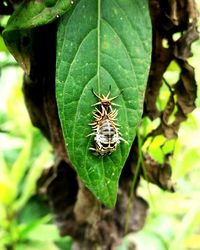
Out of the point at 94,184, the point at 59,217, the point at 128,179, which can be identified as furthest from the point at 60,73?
the point at 59,217

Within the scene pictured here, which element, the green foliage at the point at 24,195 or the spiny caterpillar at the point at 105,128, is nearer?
the spiny caterpillar at the point at 105,128

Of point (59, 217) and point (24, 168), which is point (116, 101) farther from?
point (24, 168)

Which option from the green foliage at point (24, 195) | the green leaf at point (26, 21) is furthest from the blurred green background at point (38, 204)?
the green leaf at point (26, 21)

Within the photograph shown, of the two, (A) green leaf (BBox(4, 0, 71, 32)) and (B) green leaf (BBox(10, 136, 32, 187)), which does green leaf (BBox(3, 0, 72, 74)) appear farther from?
(B) green leaf (BBox(10, 136, 32, 187))

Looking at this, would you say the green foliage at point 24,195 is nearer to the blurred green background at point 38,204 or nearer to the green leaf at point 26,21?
the blurred green background at point 38,204

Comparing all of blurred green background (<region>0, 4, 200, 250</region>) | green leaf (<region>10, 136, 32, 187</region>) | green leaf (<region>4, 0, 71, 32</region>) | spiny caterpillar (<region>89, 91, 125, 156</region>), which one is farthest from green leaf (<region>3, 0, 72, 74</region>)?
green leaf (<region>10, 136, 32, 187</region>)

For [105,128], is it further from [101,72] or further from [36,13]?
[36,13]
